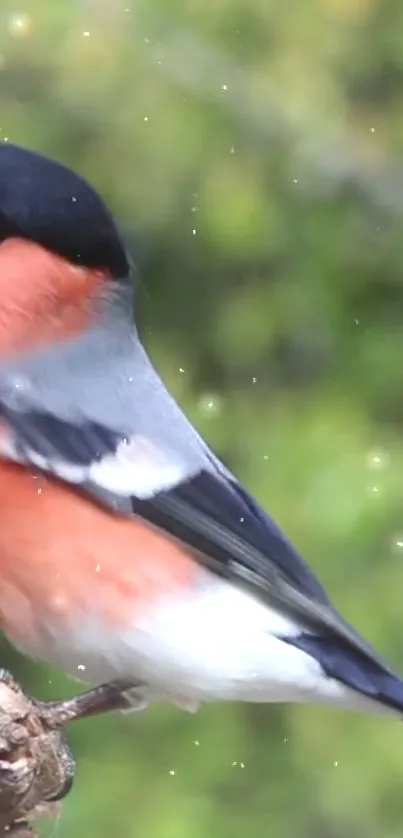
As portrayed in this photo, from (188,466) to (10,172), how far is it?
0.51 feet

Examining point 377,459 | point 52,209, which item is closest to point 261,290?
point 377,459

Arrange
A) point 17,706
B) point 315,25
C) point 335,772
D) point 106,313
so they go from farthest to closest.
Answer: point 315,25 < point 335,772 < point 106,313 < point 17,706

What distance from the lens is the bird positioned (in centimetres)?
58

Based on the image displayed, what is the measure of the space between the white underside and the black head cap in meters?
0.16

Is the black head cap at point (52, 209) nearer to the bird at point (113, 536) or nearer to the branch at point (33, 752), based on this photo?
the bird at point (113, 536)

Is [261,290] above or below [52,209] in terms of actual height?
below

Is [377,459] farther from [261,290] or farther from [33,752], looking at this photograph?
[33,752]

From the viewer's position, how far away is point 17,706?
531 millimetres

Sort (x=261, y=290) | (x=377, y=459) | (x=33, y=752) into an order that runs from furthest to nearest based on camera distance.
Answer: (x=261, y=290) < (x=377, y=459) < (x=33, y=752)

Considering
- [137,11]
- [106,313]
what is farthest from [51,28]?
[106,313]

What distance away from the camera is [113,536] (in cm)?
58

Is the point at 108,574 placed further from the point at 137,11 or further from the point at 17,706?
the point at 137,11

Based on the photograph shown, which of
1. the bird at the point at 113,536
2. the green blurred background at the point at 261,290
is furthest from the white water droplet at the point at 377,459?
the bird at the point at 113,536

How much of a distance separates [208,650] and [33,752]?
10 centimetres
